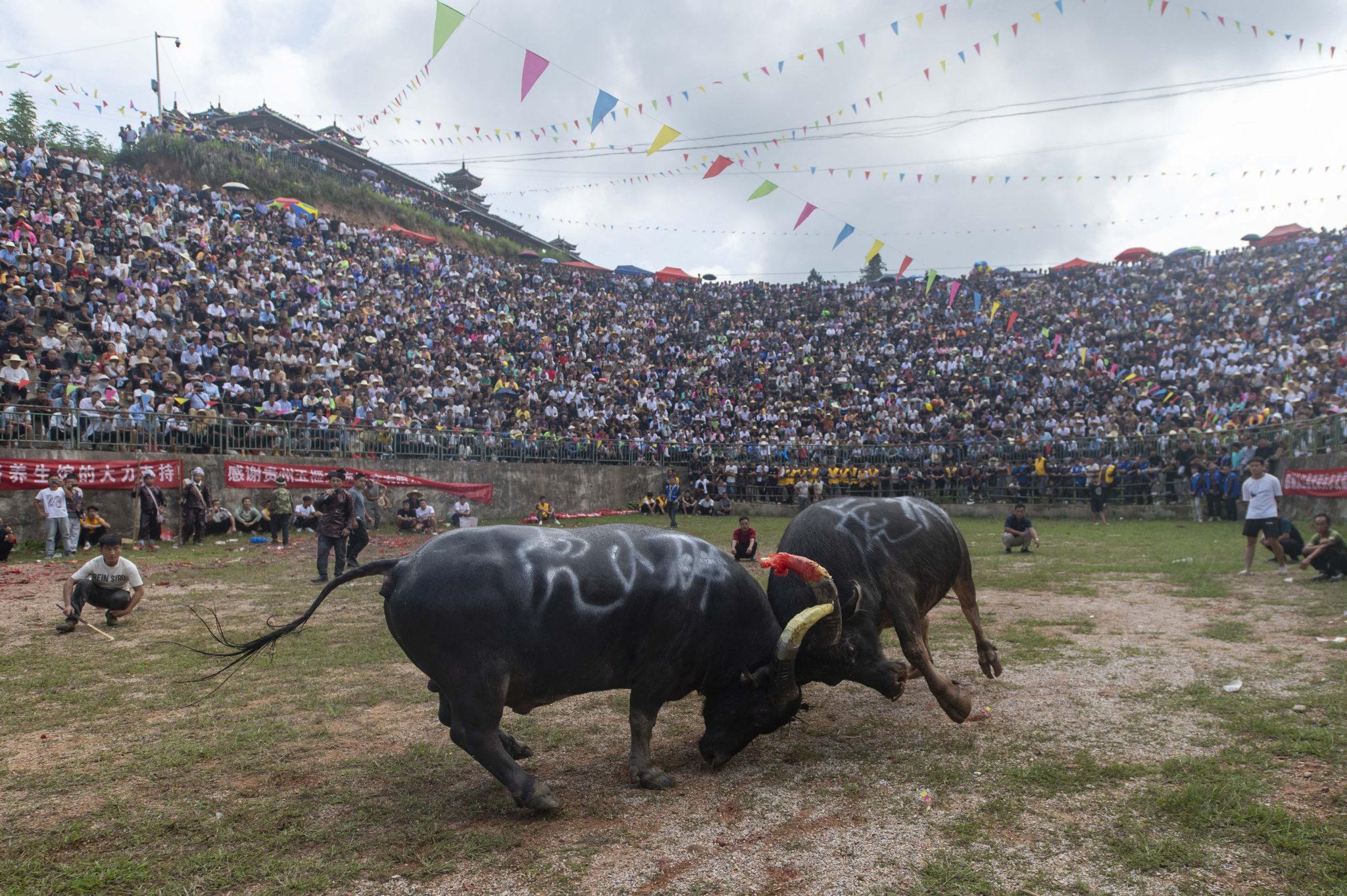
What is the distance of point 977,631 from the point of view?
6676 millimetres

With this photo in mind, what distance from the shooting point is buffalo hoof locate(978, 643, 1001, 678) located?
6.52 m

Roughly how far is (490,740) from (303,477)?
17.5 metres

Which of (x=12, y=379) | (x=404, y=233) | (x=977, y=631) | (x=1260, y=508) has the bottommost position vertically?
(x=977, y=631)

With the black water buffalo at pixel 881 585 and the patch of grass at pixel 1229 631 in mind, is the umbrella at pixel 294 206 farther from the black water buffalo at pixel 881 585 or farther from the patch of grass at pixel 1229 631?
the patch of grass at pixel 1229 631

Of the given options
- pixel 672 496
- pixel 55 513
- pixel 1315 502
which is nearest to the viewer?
pixel 55 513

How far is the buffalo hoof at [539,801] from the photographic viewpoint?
170 inches

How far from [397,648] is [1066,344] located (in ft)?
105

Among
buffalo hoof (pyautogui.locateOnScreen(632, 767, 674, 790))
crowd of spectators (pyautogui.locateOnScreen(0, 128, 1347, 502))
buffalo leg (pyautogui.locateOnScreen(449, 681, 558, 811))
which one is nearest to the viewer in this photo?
buffalo leg (pyautogui.locateOnScreen(449, 681, 558, 811))

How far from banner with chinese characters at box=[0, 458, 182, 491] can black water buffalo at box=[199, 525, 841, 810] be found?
14444mm

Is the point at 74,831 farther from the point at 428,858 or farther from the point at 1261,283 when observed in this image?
the point at 1261,283

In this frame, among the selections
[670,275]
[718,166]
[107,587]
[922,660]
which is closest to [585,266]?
[670,275]

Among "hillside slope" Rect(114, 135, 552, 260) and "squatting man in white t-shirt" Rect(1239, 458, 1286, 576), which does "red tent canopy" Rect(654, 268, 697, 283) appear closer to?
"hillside slope" Rect(114, 135, 552, 260)

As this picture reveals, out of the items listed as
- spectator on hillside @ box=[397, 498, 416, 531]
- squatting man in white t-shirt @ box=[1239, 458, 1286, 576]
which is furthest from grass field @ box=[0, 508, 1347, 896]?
spectator on hillside @ box=[397, 498, 416, 531]

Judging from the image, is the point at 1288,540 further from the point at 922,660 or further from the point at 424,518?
the point at 424,518
